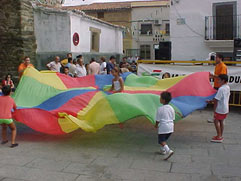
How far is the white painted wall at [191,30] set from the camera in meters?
17.6

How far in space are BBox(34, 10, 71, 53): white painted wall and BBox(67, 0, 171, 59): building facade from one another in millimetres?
20442

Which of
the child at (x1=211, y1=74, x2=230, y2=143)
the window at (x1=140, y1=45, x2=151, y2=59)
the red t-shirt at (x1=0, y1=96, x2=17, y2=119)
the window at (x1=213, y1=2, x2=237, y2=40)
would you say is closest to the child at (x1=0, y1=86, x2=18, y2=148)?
the red t-shirt at (x1=0, y1=96, x2=17, y2=119)

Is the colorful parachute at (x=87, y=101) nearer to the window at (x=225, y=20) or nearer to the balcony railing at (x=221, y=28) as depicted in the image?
the balcony railing at (x=221, y=28)

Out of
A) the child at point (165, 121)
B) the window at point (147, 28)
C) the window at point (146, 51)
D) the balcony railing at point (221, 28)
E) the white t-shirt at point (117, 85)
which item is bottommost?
the child at point (165, 121)

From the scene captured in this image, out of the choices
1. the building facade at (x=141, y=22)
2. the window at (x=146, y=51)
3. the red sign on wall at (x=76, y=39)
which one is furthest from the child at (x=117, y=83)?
the window at (x=146, y=51)

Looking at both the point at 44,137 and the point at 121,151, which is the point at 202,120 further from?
the point at 44,137

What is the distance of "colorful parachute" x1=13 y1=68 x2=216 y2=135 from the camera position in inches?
227

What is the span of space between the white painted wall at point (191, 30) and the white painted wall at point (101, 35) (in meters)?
4.33

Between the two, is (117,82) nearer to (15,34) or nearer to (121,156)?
(121,156)

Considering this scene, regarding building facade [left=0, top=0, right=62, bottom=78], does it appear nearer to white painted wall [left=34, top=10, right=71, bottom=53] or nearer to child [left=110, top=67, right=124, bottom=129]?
white painted wall [left=34, top=10, right=71, bottom=53]

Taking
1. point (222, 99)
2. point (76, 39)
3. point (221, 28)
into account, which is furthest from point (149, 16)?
point (222, 99)

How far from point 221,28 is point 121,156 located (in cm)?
1413

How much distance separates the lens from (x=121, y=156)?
536cm

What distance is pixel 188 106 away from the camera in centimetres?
632
